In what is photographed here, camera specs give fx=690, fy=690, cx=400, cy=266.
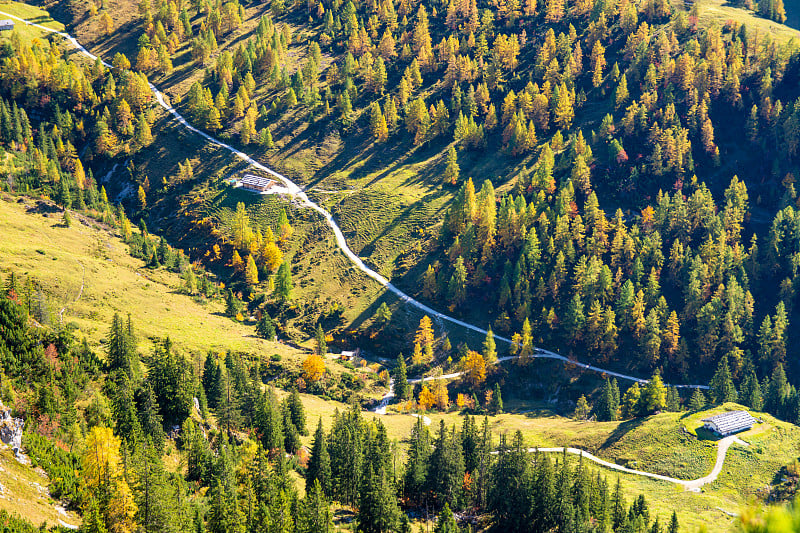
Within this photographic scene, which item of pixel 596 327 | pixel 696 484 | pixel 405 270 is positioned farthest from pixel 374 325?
pixel 696 484

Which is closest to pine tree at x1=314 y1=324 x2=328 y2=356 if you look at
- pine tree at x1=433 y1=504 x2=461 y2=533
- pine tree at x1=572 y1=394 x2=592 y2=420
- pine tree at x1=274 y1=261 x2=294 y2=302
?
pine tree at x1=274 y1=261 x2=294 y2=302

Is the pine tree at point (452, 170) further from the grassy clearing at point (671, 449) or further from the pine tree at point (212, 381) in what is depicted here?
the pine tree at point (212, 381)

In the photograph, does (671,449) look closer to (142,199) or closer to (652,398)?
(652,398)

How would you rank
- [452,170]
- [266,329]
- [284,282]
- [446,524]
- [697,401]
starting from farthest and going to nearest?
[452,170], [284,282], [266,329], [697,401], [446,524]

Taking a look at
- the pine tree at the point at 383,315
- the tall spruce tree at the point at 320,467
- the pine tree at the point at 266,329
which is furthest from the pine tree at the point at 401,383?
the tall spruce tree at the point at 320,467

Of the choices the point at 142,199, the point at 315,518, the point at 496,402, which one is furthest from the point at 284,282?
the point at 315,518

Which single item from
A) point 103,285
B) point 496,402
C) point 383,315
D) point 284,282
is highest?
point 284,282

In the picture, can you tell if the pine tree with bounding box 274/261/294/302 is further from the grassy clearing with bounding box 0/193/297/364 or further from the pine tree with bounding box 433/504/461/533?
the pine tree with bounding box 433/504/461/533

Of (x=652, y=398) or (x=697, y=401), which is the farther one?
(x=697, y=401)
